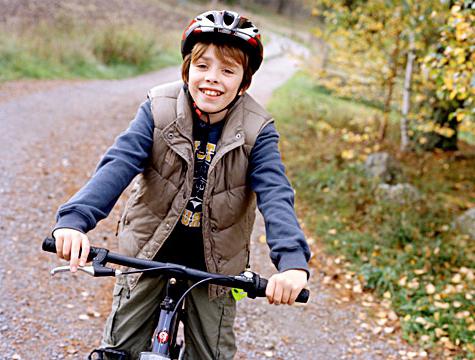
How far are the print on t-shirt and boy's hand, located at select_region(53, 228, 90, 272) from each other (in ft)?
2.36

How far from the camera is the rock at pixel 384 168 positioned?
809cm

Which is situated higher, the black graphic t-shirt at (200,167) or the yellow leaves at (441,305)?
the black graphic t-shirt at (200,167)

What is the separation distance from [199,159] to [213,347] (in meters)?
1.03

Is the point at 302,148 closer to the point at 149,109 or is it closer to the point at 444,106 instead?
the point at 444,106

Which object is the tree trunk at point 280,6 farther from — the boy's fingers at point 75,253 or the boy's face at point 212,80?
the boy's fingers at point 75,253

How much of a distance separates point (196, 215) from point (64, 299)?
9.13 ft

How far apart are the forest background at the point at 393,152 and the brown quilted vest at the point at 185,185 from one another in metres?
2.88

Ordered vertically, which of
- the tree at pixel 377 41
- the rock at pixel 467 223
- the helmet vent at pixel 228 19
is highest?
the tree at pixel 377 41

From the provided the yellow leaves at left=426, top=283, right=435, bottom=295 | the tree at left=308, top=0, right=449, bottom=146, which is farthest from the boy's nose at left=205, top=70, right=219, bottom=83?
the tree at left=308, top=0, right=449, bottom=146

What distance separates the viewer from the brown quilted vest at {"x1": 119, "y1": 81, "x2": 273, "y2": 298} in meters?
2.47

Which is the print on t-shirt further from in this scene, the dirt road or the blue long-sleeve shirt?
the dirt road

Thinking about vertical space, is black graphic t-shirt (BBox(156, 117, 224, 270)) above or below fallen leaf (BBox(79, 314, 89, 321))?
above

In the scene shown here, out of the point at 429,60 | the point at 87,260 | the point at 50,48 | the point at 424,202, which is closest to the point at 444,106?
the point at 424,202

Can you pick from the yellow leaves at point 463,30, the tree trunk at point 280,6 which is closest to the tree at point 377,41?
the yellow leaves at point 463,30
